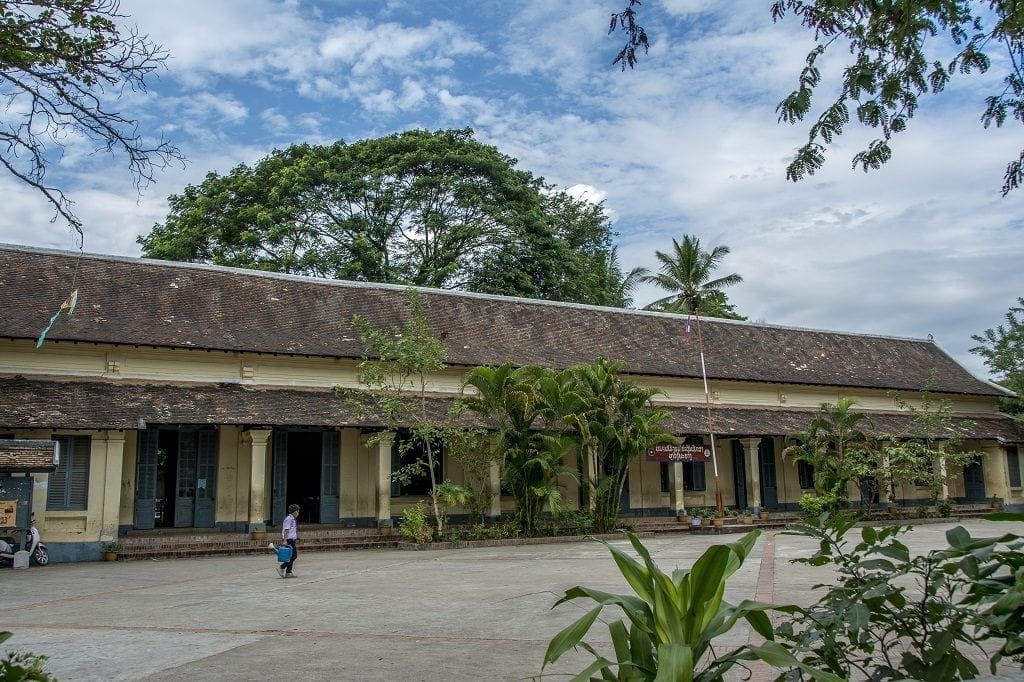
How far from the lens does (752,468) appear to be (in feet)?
76.4

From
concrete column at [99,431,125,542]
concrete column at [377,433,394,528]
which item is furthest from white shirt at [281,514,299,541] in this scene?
concrete column at [377,433,394,528]

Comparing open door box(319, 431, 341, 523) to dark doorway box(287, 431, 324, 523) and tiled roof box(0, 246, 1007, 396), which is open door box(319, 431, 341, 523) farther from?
tiled roof box(0, 246, 1007, 396)

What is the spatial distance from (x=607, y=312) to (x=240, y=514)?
41.5 feet

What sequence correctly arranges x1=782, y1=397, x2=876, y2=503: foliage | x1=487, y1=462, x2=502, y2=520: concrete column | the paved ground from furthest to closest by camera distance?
x1=782, y1=397, x2=876, y2=503: foliage < x1=487, y1=462, x2=502, y2=520: concrete column < the paved ground

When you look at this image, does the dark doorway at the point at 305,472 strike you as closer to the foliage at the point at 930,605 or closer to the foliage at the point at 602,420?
the foliage at the point at 602,420

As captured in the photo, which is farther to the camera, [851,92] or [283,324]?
[283,324]

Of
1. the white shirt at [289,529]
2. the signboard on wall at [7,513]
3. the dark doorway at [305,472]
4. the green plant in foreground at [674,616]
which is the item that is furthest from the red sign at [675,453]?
the green plant in foreground at [674,616]

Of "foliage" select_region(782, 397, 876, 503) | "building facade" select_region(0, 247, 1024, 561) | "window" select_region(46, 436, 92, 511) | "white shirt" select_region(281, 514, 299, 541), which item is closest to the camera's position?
"white shirt" select_region(281, 514, 299, 541)

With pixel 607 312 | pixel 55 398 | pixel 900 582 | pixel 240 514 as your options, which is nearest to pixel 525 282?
pixel 607 312

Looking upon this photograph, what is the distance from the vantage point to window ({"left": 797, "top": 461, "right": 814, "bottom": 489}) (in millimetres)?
25750

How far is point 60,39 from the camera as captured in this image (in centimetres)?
560

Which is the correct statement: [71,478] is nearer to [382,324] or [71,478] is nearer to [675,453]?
[382,324]

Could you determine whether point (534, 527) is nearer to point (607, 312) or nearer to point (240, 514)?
point (240, 514)

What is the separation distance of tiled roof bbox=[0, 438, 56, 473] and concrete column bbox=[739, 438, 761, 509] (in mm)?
17016
